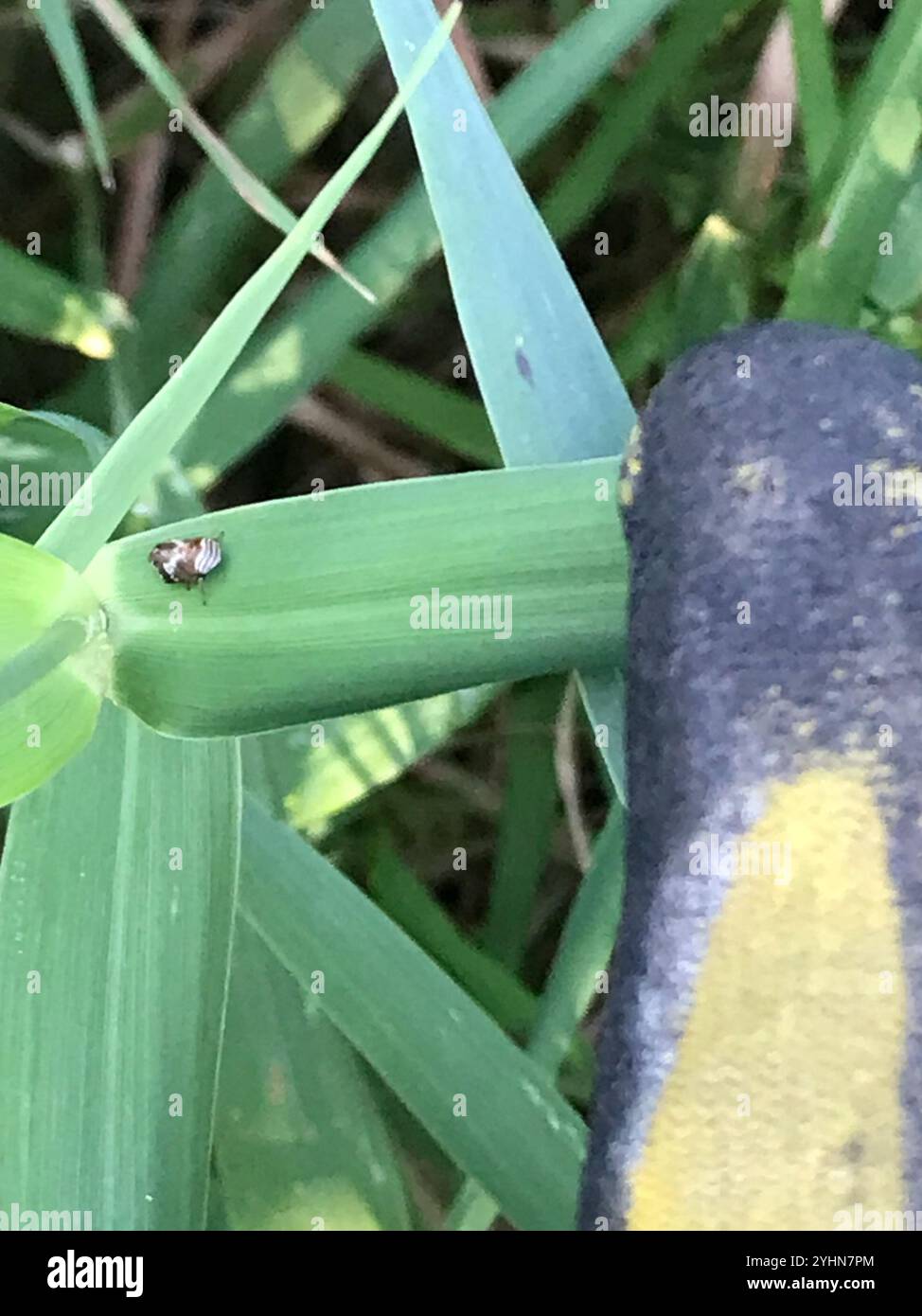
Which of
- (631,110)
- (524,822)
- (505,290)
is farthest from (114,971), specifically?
(631,110)

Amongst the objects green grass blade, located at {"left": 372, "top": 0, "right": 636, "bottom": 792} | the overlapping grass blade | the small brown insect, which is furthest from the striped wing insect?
the overlapping grass blade

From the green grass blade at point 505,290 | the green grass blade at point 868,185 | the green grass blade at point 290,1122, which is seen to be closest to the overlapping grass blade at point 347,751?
the green grass blade at point 290,1122

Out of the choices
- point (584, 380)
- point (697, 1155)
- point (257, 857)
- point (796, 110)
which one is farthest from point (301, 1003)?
point (796, 110)

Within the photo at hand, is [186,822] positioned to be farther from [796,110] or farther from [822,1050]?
[796,110]

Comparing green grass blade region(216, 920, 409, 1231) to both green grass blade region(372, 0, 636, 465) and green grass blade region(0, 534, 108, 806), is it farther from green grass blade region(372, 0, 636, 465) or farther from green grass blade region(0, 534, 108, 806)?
green grass blade region(372, 0, 636, 465)

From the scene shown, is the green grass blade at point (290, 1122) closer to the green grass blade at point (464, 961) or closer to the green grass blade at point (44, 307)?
the green grass blade at point (464, 961)

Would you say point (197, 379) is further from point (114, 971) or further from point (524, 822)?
point (524, 822)
